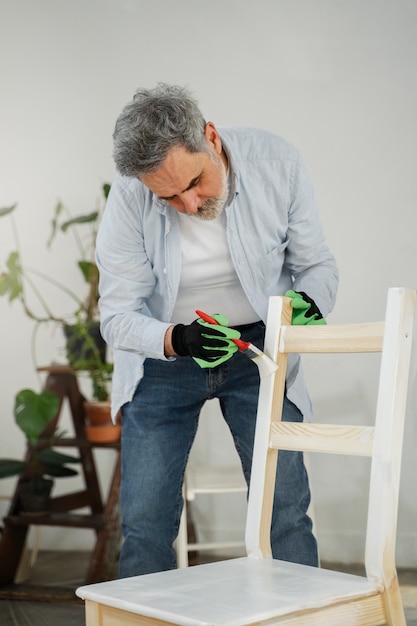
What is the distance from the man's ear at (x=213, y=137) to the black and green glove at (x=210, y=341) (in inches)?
13.5

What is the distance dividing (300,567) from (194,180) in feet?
2.26

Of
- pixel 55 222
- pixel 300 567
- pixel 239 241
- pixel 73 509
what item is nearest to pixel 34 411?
pixel 73 509

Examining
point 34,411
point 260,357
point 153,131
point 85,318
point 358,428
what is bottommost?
point 34,411

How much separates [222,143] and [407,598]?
1588mm

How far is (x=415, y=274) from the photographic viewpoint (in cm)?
272

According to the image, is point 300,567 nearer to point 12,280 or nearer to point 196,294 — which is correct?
point 196,294

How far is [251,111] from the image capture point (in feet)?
9.66

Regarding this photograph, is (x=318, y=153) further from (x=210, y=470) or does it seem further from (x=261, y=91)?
(x=210, y=470)

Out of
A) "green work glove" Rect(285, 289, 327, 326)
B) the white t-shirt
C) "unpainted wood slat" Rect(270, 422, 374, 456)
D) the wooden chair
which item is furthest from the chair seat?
the white t-shirt

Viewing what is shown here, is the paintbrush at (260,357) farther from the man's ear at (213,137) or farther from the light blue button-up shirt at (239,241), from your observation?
the man's ear at (213,137)

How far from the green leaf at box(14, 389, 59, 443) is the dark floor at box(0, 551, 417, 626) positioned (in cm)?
53

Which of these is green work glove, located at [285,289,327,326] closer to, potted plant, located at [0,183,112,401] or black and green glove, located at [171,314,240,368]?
black and green glove, located at [171,314,240,368]

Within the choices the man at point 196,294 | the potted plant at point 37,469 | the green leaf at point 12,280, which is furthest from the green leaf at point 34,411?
the man at point 196,294

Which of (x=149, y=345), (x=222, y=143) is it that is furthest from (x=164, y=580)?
(x=222, y=143)
